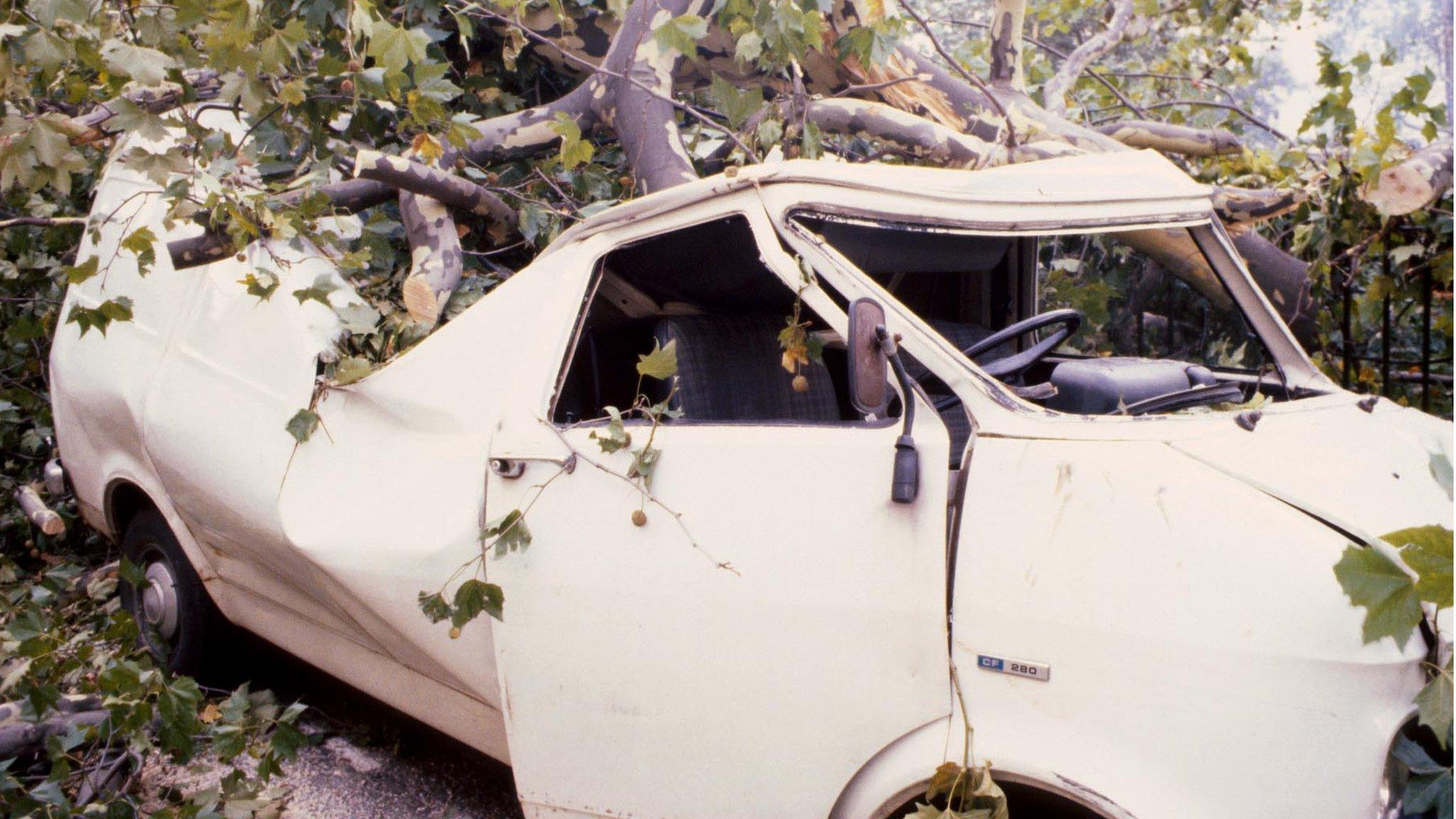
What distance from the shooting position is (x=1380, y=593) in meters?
1.67

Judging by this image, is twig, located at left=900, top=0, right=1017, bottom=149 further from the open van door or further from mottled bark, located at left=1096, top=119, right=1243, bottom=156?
the open van door

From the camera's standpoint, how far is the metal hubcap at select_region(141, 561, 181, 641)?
3830 millimetres

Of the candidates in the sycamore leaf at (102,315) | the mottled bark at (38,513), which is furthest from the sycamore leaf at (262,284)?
the mottled bark at (38,513)

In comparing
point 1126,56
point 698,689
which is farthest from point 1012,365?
point 1126,56

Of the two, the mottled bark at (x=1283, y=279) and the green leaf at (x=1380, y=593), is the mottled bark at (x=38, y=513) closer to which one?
the green leaf at (x=1380, y=593)

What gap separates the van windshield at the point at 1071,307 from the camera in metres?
2.59

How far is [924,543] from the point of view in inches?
81.2

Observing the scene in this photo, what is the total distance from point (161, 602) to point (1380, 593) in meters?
3.60

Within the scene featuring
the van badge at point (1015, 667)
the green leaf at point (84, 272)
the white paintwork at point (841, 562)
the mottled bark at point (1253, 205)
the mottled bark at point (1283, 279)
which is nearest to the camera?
the white paintwork at point (841, 562)

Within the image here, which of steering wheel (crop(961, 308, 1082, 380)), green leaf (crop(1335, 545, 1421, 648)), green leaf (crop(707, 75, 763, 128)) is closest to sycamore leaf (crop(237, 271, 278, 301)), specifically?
green leaf (crop(707, 75, 763, 128))

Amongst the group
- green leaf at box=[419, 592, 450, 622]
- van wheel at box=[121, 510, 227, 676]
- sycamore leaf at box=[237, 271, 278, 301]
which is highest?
sycamore leaf at box=[237, 271, 278, 301]

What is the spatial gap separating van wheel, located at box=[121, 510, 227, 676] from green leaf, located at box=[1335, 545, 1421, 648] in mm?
3313

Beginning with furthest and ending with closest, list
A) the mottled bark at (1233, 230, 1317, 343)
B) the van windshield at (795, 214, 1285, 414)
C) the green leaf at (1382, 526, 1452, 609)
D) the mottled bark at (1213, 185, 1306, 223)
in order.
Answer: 1. the mottled bark at (1233, 230, 1317, 343)
2. the mottled bark at (1213, 185, 1306, 223)
3. the van windshield at (795, 214, 1285, 414)
4. the green leaf at (1382, 526, 1452, 609)

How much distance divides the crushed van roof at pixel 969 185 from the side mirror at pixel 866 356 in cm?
45
